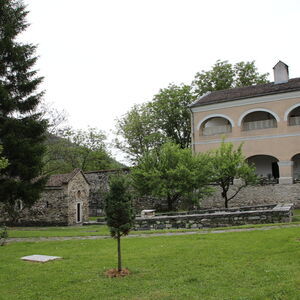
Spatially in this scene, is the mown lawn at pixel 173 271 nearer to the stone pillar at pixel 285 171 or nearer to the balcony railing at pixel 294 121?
the stone pillar at pixel 285 171

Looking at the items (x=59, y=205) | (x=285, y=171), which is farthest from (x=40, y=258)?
(x=285, y=171)

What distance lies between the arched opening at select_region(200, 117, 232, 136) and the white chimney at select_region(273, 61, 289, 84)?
19.3 feet

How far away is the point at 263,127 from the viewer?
28.5 meters

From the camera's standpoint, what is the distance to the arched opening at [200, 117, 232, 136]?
99.3ft

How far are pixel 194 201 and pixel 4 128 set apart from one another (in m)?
12.9

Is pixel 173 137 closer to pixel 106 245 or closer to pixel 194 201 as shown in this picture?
pixel 194 201

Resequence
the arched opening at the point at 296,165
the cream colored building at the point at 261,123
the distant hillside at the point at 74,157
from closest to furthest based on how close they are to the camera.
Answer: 1. the cream colored building at the point at 261,123
2. the arched opening at the point at 296,165
3. the distant hillside at the point at 74,157

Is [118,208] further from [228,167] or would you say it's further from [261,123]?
[261,123]

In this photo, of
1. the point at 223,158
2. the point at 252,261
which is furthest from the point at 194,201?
the point at 252,261

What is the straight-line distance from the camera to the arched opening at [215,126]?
30266 millimetres

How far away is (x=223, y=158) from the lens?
823 inches

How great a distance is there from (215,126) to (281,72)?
749 cm

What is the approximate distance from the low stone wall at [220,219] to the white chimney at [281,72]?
17.6 m

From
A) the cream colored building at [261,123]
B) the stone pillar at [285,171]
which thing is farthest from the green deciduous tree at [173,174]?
the cream colored building at [261,123]
